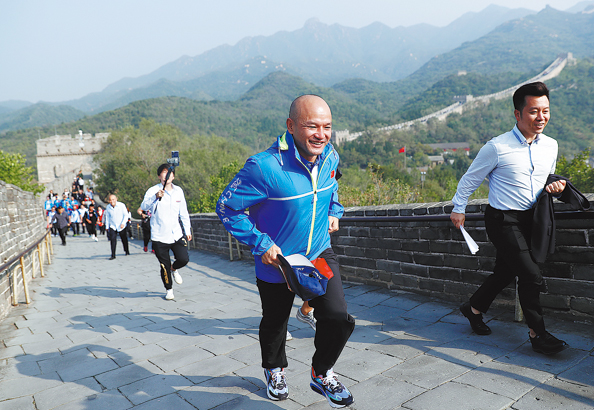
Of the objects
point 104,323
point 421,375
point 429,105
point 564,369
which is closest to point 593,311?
point 564,369

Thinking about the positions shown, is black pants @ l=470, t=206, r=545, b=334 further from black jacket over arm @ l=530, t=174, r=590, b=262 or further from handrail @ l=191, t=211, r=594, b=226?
handrail @ l=191, t=211, r=594, b=226

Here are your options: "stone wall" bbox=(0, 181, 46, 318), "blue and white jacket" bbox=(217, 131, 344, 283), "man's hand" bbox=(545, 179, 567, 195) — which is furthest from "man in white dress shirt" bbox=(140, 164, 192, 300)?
"man's hand" bbox=(545, 179, 567, 195)

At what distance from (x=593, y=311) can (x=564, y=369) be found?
93cm

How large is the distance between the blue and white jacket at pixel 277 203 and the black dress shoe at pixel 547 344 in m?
1.75

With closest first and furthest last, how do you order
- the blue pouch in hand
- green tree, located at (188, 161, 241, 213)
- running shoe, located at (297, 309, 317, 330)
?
1. the blue pouch in hand
2. running shoe, located at (297, 309, 317, 330)
3. green tree, located at (188, 161, 241, 213)

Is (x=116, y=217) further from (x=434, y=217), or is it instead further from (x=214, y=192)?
(x=214, y=192)

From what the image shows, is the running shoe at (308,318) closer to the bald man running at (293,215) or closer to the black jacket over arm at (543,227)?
the bald man running at (293,215)

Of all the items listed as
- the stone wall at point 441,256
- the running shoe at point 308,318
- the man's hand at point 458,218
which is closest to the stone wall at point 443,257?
the stone wall at point 441,256

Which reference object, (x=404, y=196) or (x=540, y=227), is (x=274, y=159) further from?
(x=404, y=196)

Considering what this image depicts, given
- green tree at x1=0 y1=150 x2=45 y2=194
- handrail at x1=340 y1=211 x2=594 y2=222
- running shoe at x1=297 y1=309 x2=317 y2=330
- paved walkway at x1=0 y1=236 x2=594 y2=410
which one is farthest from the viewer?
green tree at x1=0 y1=150 x2=45 y2=194

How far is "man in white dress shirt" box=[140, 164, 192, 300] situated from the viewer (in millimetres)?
6062

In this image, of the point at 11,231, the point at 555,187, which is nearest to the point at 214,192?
the point at 11,231

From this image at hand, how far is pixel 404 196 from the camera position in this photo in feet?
108

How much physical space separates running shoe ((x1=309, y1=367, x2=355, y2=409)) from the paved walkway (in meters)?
0.15
